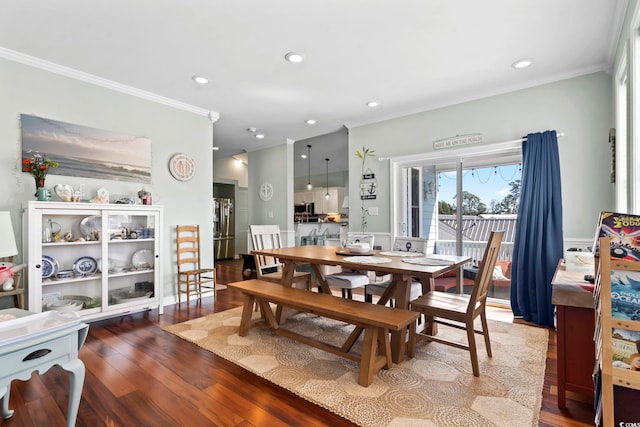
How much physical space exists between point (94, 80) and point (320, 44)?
256cm

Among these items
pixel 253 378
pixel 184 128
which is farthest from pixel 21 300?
pixel 184 128

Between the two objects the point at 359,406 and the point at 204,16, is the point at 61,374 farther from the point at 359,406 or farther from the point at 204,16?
the point at 204,16

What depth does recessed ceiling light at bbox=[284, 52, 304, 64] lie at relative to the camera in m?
2.99

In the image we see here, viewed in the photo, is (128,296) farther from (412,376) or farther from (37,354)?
(412,376)

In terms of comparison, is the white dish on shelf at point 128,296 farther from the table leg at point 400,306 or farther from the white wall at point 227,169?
the white wall at point 227,169

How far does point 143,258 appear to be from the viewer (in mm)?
3744

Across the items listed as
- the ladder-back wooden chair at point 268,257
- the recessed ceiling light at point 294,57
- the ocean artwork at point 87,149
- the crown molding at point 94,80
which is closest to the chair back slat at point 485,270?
the ladder-back wooden chair at point 268,257

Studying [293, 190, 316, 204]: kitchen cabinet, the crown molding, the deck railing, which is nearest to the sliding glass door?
the deck railing

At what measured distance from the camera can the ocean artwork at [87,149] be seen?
123 inches

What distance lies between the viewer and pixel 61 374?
2314 mm

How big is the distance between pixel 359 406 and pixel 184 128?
400 centimetres

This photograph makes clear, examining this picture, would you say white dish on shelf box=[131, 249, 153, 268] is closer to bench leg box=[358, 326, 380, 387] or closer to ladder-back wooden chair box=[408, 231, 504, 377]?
bench leg box=[358, 326, 380, 387]

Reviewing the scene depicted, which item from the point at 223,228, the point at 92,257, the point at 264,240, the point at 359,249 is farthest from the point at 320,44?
the point at 223,228

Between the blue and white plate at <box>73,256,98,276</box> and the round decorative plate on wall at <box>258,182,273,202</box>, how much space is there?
3.69 metres
